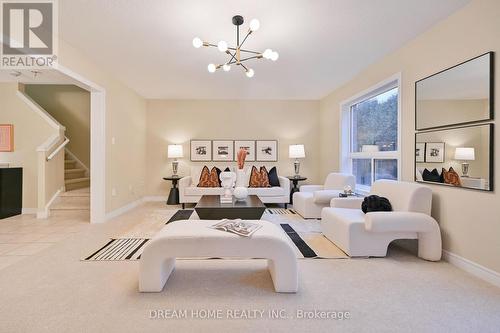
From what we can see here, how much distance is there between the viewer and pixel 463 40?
2424 millimetres

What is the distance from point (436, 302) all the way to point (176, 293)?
1.90 metres

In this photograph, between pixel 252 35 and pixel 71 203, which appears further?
pixel 71 203

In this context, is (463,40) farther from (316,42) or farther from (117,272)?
(117,272)

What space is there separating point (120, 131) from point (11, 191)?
2145 mm

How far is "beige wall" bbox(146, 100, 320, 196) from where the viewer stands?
20.0 ft

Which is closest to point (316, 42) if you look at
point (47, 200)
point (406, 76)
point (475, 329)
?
point (406, 76)

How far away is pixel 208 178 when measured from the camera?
5.39m

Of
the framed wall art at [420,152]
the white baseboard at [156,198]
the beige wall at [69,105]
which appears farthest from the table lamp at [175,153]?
the framed wall art at [420,152]

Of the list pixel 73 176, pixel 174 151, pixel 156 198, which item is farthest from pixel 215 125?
pixel 73 176

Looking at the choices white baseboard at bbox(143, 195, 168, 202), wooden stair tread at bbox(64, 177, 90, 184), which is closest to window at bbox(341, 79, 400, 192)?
white baseboard at bbox(143, 195, 168, 202)

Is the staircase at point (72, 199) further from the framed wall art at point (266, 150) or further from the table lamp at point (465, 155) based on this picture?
the table lamp at point (465, 155)

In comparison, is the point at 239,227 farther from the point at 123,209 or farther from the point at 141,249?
the point at 123,209

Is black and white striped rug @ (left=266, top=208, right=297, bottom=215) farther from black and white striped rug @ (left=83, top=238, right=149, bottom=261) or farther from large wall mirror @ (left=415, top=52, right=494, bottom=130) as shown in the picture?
large wall mirror @ (left=415, top=52, right=494, bottom=130)

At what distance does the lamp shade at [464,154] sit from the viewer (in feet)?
7.66
